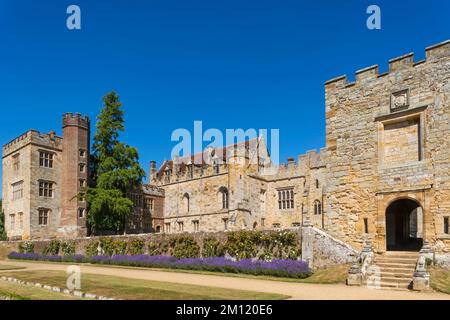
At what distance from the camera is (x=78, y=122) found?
3625 cm

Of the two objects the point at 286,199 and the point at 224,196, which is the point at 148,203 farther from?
the point at 286,199

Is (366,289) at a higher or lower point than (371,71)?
lower

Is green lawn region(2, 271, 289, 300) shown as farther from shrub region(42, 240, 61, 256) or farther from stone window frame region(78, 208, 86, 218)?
stone window frame region(78, 208, 86, 218)

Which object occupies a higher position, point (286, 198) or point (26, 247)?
point (286, 198)

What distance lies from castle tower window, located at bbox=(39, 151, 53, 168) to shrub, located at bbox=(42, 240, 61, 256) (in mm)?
7846

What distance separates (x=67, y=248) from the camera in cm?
2911

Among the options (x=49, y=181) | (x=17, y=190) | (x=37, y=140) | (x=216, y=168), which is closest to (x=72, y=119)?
(x=37, y=140)

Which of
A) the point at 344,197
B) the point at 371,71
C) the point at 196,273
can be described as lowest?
the point at 196,273

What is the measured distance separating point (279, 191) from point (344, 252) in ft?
69.2

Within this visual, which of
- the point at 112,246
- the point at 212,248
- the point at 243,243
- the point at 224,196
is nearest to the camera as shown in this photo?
the point at 243,243

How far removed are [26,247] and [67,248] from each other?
5053mm
